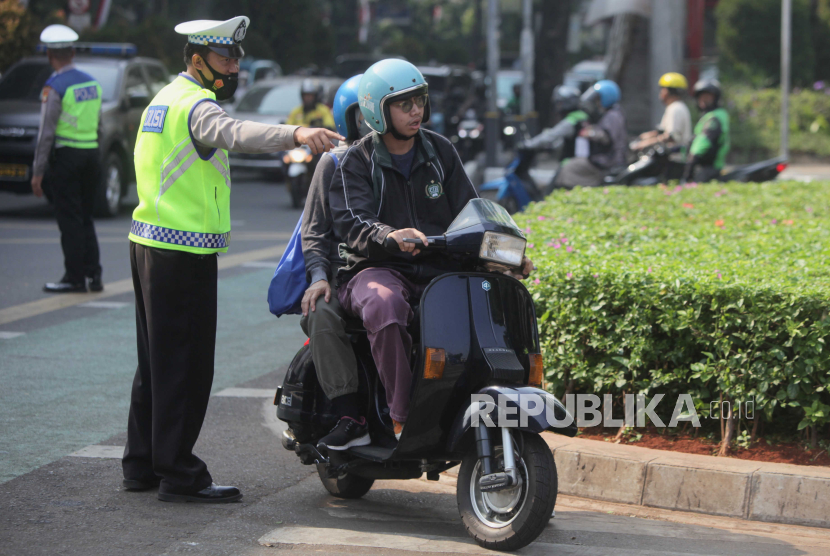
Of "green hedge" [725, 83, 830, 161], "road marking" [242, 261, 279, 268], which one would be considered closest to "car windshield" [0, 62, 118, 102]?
"road marking" [242, 261, 279, 268]

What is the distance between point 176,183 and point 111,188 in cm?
1007

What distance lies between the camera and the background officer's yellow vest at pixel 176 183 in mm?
4320

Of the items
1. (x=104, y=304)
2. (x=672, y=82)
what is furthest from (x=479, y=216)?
(x=672, y=82)

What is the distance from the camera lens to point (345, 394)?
13.9 feet

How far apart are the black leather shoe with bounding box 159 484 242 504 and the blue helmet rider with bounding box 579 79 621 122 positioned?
7.71m

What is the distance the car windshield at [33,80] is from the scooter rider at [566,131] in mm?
6133

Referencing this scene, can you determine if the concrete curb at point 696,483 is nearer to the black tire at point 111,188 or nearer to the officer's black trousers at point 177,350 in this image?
the officer's black trousers at point 177,350

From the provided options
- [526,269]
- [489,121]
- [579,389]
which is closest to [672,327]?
[579,389]

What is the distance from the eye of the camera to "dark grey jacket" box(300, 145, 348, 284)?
4317 mm

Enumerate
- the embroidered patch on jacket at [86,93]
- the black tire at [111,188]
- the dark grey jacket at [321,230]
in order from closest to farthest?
the dark grey jacket at [321,230] → the embroidered patch on jacket at [86,93] → the black tire at [111,188]

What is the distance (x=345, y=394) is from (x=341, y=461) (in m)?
0.26

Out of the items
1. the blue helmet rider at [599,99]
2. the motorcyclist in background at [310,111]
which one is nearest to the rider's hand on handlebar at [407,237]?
the blue helmet rider at [599,99]

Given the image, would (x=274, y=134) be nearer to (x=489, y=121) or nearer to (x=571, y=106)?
(x=571, y=106)

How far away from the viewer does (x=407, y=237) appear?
388cm
